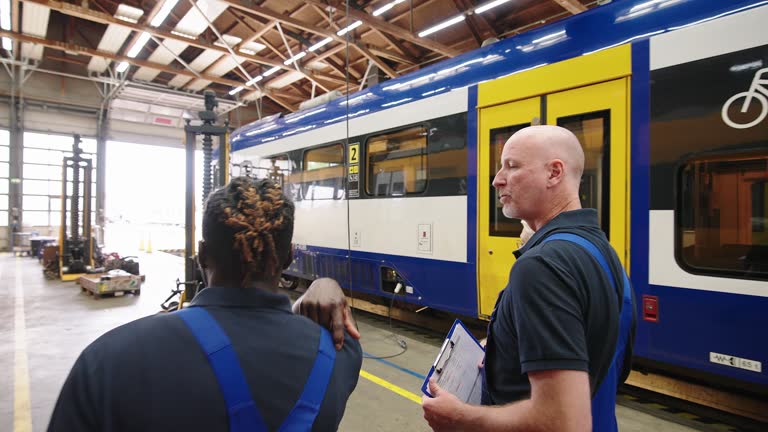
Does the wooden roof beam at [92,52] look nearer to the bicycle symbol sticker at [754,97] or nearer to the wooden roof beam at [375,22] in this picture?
the wooden roof beam at [375,22]

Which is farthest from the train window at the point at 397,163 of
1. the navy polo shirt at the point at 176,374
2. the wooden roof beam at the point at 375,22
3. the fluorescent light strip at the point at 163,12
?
the fluorescent light strip at the point at 163,12

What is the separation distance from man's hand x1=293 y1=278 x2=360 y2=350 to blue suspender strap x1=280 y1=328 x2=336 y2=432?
0.07 meters

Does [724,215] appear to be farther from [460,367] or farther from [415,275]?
[415,275]

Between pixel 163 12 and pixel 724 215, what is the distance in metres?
10.6

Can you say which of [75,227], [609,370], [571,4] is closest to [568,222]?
[609,370]

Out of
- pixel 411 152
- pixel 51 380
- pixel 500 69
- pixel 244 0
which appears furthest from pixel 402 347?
pixel 244 0

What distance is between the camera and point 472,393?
1557 millimetres

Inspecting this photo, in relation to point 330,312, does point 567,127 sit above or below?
above

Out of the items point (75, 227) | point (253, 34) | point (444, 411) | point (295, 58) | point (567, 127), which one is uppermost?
point (253, 34)

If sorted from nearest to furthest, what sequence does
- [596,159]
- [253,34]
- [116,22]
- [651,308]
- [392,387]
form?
[651,308]
[596,159]
[392,387]
[116,22]
[253,34]

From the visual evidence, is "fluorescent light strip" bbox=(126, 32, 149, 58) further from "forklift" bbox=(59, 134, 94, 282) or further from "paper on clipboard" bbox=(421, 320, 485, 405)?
"paper on clipboard" bbox=(421, 320, 485, 405)

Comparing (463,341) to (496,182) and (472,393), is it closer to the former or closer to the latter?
(472,393)

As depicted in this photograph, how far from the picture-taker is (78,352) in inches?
196

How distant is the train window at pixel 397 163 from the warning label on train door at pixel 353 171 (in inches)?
6.0
